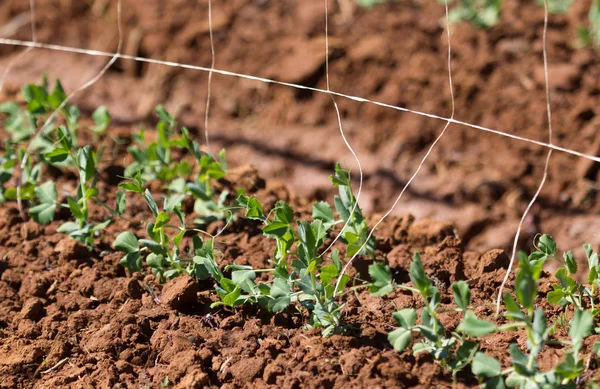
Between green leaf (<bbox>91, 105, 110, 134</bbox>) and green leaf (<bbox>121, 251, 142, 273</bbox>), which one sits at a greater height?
green leaf (<bbox>91, 105, 110, 134</bbox>)

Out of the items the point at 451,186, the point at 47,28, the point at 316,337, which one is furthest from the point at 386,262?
the point at 47,28

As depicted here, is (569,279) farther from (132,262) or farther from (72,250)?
(72,250)

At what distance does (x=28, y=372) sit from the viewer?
2.04 m

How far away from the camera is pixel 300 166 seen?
3.75 meters

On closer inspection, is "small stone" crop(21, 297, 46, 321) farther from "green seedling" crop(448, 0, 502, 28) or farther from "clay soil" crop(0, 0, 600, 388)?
"green seedling" crop(448, 0, 502, 28)

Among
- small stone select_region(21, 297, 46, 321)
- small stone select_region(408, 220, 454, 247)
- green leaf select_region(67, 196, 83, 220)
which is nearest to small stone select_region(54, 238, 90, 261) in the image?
green leaf select_region(67, 196, 83, 220)

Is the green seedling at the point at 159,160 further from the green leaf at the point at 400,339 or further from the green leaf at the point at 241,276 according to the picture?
the green leaf at the point at 400,339

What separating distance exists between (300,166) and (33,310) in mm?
1748

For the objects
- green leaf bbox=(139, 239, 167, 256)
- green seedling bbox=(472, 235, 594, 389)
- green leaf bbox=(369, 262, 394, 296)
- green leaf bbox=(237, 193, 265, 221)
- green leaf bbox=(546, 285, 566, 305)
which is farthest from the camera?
green leaf bbox=(139, 239, 167, 256)

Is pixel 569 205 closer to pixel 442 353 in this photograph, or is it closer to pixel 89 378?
pixel 442 353

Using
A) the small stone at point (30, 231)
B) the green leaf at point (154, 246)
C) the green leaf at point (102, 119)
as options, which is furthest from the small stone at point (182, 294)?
the green leaf at point (102, 119)

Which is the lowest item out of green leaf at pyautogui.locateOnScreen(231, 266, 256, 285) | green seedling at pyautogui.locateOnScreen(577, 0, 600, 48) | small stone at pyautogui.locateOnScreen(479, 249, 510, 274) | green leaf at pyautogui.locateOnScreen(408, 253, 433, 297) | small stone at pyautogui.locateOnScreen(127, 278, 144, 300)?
small stone at pyautogui.locateOnScreen(127, 278, 144, 300)

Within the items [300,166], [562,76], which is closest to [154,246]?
[300,166]

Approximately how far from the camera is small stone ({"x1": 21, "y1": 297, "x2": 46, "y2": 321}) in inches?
87.9
